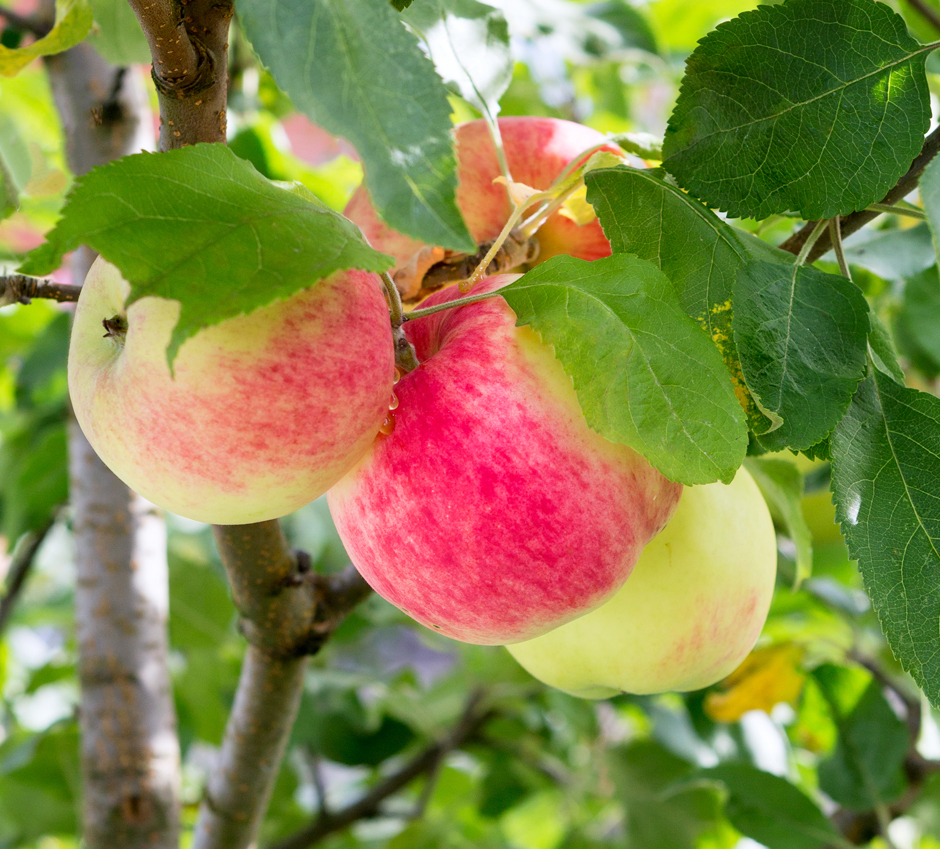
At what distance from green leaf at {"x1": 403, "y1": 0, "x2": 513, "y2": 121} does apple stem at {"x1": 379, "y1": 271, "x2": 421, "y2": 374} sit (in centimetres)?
19

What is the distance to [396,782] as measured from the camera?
1.14 meters

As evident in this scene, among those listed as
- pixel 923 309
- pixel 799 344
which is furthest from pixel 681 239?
pixel 923 309

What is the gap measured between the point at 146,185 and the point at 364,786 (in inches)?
50.6

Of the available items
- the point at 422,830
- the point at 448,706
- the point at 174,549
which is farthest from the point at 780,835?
the point at 174,549

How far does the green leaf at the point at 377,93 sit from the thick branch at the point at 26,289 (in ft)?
0.66

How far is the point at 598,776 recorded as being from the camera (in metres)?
1.24

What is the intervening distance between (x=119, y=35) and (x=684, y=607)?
552mm

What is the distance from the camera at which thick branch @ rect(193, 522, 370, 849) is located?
1.94 feet

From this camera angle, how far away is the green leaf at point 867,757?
93 cm

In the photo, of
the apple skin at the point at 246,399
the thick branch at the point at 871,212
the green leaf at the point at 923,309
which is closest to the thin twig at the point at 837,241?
the thick branch at the point at 871,212

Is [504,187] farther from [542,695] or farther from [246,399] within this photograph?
[542,695]

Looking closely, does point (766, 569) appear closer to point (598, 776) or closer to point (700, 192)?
point (700, 192)

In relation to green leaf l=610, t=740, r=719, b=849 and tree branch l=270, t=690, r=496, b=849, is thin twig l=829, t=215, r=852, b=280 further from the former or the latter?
tree branch l=270, t=690, r=496, b=849

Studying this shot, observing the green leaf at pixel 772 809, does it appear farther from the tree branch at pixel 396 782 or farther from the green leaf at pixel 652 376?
the green leaf at pixel 652 376
